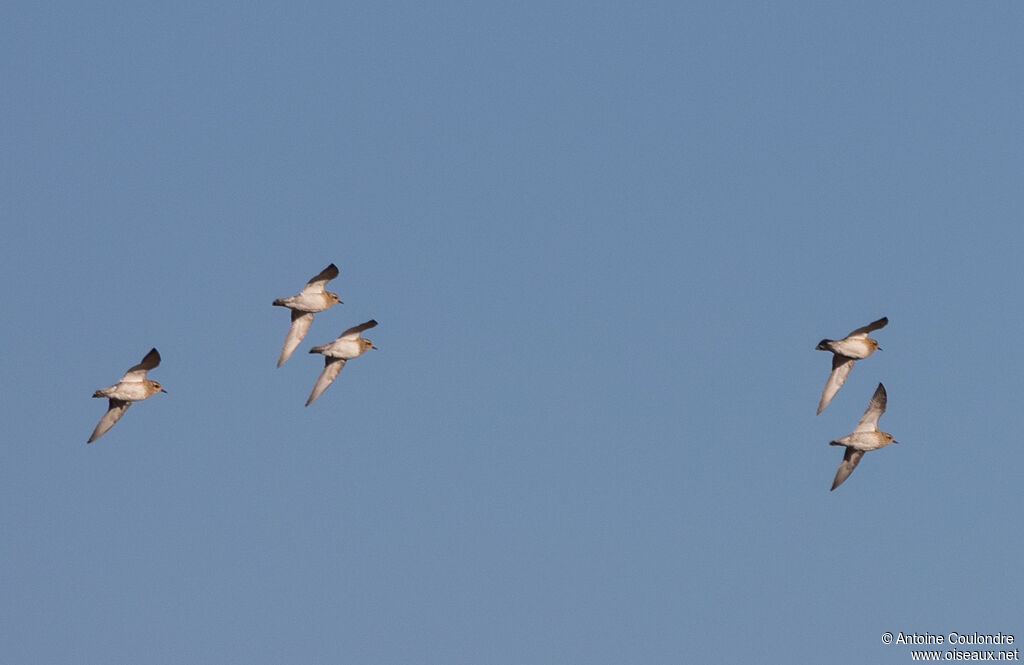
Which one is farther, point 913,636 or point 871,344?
point 871,344

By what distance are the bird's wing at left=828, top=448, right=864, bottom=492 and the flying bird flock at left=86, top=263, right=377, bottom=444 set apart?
1851 centimetres

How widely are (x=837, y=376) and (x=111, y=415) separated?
2717cm

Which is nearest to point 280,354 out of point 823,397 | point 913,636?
point 823,397

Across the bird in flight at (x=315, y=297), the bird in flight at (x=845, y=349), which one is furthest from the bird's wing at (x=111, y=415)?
the bird in flight at (x=845, y=349)

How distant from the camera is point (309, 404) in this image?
7644 cm

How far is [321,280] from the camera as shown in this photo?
76188mm

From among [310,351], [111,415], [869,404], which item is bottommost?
[111,415]

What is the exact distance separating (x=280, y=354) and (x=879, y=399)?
22732mm

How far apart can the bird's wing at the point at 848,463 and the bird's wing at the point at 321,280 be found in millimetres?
20318

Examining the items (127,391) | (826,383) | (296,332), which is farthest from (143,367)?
(826,383)

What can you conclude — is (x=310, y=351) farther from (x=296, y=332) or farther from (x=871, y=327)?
(x=871, y=327)

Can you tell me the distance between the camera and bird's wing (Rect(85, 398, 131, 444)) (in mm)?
75625

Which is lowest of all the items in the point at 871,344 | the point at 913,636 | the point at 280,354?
the point at 913,636

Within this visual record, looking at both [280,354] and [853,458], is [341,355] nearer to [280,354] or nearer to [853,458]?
[280,354]
